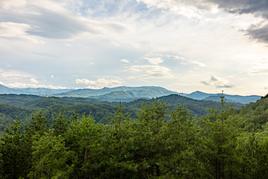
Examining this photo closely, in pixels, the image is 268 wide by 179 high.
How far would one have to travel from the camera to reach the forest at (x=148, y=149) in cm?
3347

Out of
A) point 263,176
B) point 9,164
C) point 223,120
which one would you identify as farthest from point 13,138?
point 263,176

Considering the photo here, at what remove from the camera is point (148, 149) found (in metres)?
36.6

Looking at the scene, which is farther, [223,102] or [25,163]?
[25,163]

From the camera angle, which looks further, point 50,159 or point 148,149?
point 148,149

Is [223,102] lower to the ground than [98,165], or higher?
higher

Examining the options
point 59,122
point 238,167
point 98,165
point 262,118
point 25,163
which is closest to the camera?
point 238,167

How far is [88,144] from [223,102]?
17017mm

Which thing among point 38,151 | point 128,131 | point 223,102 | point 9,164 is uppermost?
point 223,102

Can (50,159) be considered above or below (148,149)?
below

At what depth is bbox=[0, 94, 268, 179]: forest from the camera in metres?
33.5

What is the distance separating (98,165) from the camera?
1420 inches

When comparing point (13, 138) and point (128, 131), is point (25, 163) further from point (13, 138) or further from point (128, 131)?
point (128, 131)

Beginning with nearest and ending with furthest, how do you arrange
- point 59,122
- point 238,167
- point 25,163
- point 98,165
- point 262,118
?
point 238,167, point 98,165, point 25,163, point 59,122, point 262,118

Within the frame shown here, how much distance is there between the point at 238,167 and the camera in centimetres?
3350
